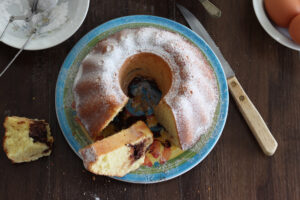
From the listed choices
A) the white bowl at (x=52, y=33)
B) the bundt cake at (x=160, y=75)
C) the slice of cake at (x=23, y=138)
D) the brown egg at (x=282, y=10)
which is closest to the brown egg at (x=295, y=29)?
the brown egg at (x=282, y=10)

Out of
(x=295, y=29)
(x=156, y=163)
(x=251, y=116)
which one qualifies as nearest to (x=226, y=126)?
(x=251, y=116)

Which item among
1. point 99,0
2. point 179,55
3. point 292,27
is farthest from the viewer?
point 99,0

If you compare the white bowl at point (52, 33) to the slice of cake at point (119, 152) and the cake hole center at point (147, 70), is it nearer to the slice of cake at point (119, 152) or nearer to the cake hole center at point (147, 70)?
the cake hole center at point (147, 70)

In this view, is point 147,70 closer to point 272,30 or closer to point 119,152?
point 119,152

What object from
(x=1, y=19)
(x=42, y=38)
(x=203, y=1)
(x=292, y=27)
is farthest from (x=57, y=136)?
(x=292, y=27)

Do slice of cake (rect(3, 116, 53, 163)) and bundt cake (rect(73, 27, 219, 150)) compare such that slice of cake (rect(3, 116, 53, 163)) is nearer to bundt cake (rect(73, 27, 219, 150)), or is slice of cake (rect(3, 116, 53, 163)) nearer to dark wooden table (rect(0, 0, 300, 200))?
dark wooden table (rect(0, 0, 300, 200))

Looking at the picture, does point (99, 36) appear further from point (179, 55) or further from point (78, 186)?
point (78, 186)
